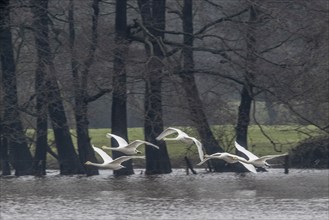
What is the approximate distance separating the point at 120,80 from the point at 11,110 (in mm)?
3434

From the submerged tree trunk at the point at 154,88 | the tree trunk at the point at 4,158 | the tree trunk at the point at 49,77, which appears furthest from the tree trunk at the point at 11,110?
the submerged tree trunk at the point at 154,88

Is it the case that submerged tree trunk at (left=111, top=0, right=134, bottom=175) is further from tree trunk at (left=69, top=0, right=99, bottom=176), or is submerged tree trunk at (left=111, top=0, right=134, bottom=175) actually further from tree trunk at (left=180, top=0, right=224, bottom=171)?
tree trunk at (left=180, top=0, right=224, bottom=171)

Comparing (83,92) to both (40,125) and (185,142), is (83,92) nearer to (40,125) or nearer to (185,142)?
(40,125)

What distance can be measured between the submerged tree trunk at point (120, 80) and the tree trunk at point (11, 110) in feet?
9.82

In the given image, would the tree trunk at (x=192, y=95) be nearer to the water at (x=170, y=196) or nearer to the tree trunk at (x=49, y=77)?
the water at (x=170, y=196)

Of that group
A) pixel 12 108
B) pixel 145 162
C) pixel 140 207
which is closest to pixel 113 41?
pixel 12 108

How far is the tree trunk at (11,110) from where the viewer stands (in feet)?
136

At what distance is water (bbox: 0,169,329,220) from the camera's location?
32219 mm

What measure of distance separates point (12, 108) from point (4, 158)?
3909mm

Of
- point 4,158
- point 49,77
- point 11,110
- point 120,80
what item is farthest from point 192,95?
point 4,158

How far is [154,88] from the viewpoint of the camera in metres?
41.3

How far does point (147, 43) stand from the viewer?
42156 millimetres

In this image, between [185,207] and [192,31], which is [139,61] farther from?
[185,207]

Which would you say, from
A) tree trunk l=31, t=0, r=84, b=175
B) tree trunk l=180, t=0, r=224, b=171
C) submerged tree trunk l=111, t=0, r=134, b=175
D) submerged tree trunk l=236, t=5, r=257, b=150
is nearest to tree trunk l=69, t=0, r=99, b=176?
tree trunk l=31, t=0, r=84, b=175
